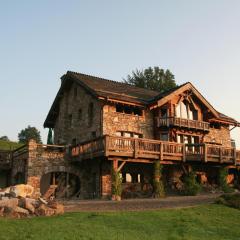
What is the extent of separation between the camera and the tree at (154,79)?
61.5 m

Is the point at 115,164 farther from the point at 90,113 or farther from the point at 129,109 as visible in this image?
the point at 90,113

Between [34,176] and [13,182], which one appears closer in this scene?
[34,176]

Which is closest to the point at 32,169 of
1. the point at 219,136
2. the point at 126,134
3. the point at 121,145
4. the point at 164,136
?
the point at 121,145

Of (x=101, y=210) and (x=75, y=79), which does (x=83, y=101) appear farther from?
(x=101, y=210)

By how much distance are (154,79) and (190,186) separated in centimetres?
3497

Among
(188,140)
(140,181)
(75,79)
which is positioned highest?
(75,79)

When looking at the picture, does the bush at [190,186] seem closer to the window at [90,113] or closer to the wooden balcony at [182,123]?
the wooden balcony at [182,123]

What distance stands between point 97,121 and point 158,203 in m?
11.1

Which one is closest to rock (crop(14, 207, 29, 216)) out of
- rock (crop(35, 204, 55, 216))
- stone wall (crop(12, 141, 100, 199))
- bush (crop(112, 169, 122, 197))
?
rock (crop(35, 204, 55, 216))

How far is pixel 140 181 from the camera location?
30.8 meters

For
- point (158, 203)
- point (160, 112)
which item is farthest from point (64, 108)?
point (158, 203)

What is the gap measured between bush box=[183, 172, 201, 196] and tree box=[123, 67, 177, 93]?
3272cm

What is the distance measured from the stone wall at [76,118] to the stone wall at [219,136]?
38.4 ft

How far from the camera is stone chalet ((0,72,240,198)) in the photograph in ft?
91.1
